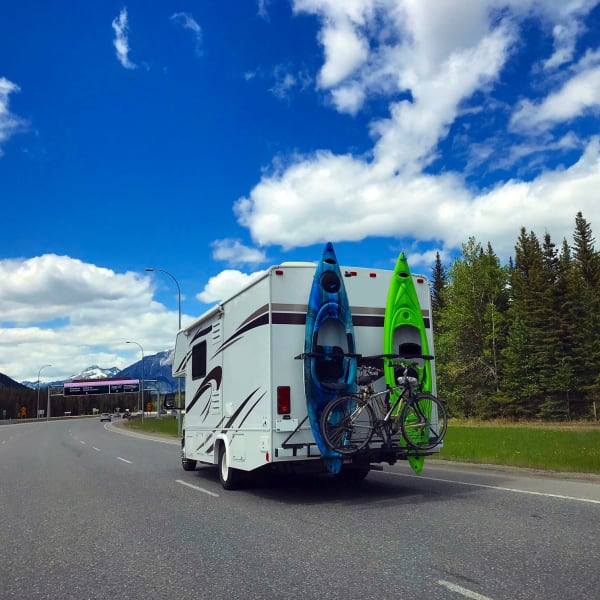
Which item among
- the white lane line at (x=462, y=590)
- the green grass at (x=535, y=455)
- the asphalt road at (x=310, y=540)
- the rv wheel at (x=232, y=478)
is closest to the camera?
the white lane line at (x=462, y=590)

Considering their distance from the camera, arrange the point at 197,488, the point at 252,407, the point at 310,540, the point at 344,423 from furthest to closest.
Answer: the point at 197,488
the point at 252,407
the point at 344,423
the point at 310,540

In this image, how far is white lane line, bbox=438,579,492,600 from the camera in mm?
4449

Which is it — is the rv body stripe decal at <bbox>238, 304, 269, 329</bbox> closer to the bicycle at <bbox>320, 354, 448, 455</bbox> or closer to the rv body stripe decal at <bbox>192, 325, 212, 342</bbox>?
the bicycle at <bbox>320, 354, 448, 455</bbox>

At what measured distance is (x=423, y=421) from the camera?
31.0ft

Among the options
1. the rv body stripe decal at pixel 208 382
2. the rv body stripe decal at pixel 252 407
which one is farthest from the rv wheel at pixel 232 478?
the rv body stripe decal at pixel 208 382

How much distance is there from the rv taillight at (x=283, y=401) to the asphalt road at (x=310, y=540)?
140 cm

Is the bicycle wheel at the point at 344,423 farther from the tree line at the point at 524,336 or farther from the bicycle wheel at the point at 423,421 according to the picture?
the tree line at the point at 524,336

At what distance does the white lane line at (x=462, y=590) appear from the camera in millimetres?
4449

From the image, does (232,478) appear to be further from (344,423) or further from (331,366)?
(331,366)

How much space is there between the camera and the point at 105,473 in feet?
48.9

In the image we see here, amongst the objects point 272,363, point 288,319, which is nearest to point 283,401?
point 272,363

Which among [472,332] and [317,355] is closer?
[317,355]

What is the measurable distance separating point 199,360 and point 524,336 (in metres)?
44.8

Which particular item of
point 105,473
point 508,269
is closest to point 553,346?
point 508,269
